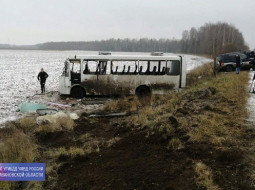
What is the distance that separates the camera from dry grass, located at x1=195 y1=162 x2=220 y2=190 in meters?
5.08

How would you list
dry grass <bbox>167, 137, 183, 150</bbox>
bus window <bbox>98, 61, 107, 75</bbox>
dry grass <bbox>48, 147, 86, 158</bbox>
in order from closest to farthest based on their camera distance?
dry grass <bbox>167, 137, 183, 150</bbox>, dry grass <bbox>48, 147, 86, 158</bbox>, bus window <bbox>98, 61, 107, 75</bbox>

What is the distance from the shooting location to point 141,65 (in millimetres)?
16625

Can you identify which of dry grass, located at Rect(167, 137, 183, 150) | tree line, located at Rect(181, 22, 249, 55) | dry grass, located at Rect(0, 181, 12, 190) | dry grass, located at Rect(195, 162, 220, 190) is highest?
tree line, located at Rect(181, 22, 249, 55)

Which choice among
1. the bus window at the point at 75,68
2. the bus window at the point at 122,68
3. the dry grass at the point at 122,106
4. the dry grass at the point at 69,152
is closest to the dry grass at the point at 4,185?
the dry grass at the point at 69,152

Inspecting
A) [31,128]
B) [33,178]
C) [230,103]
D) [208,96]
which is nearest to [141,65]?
[208,96]

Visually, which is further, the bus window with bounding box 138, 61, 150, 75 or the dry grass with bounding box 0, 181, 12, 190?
the bus window with bounding box 138, 61, 150, 75

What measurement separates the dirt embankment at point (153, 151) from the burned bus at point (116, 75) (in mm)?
5991

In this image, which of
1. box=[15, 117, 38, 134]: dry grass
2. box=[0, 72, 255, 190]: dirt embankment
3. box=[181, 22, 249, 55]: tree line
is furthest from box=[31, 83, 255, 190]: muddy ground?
box=[181, 22, 249, 55]: tree line

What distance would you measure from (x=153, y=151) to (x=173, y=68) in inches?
421

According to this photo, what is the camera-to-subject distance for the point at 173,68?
1705 centimetres

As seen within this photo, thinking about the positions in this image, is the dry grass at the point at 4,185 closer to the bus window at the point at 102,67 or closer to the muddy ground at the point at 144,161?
the muddy ground at the point at 144,161

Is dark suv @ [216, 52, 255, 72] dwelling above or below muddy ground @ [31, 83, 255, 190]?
above

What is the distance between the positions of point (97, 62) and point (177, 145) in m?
10.5

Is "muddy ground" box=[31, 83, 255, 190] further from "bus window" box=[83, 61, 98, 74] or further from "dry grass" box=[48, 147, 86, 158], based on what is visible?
"bus window" box=[83, 61, 98, 74]
